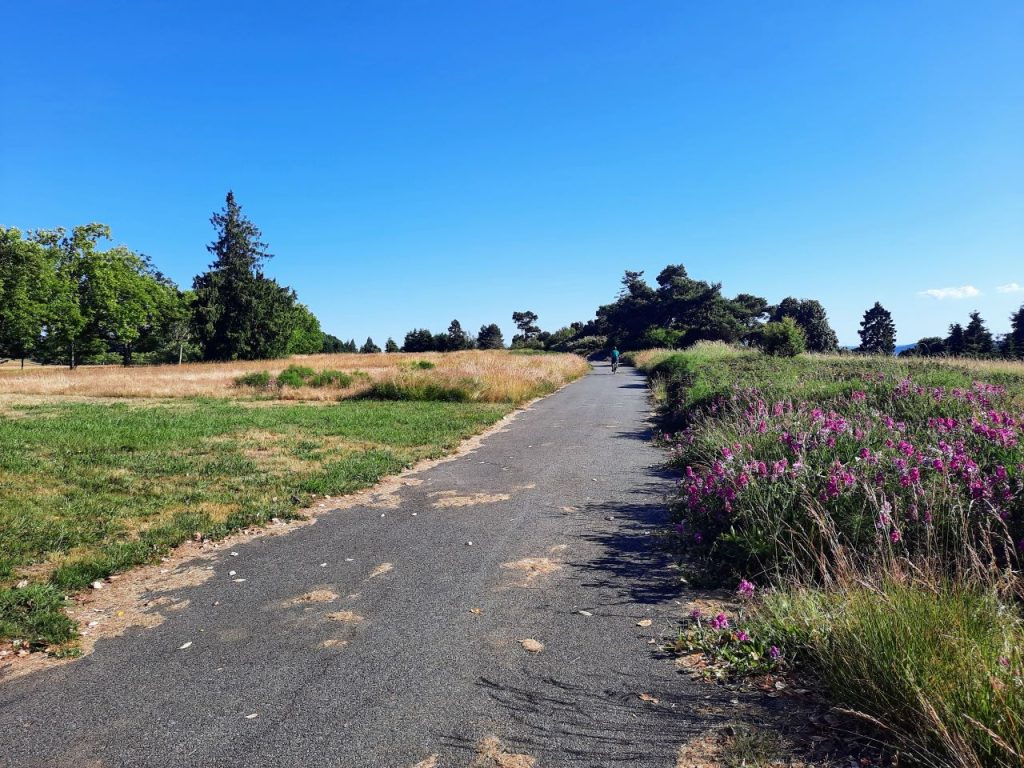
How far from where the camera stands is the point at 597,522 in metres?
5.75

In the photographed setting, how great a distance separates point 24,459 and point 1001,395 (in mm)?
13626

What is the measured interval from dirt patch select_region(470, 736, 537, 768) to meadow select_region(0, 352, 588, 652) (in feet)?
9.28

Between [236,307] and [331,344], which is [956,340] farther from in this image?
[331,344]

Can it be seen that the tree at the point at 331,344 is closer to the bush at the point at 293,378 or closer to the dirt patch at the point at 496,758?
the bush at the point at 293,378

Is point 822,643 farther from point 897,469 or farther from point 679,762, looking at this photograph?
point 897,469

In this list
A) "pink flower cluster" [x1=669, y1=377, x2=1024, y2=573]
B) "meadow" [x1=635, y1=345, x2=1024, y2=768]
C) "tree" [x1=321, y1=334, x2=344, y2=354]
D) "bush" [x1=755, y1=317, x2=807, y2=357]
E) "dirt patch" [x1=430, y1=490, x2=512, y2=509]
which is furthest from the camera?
"tree" [x1=321, y1=334, x2=344, y2=354]

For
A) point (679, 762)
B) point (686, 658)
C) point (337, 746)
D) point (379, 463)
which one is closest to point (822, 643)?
point (686, 658)

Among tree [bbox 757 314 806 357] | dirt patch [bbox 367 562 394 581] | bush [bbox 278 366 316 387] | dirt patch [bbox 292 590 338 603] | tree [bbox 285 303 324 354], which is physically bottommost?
dirt patch [bbox 292 590 338 603]

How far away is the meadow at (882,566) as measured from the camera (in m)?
2.14

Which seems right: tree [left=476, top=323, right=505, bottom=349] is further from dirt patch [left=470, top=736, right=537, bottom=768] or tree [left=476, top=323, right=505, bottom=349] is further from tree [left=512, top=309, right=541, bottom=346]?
dirt patch [left=470, top=736, right=537, bottom=768]

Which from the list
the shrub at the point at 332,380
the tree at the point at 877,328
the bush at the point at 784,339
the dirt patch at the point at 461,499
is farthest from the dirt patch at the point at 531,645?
the tree at the point at 877,328

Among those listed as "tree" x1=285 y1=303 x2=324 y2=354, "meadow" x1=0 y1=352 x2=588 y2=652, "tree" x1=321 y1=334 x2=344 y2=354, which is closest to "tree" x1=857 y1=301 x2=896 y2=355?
"meadow" x1=0 y1=352 x2=588 y2=652

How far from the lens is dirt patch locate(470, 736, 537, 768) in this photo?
230 cm

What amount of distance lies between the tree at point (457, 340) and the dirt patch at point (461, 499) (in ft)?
256
